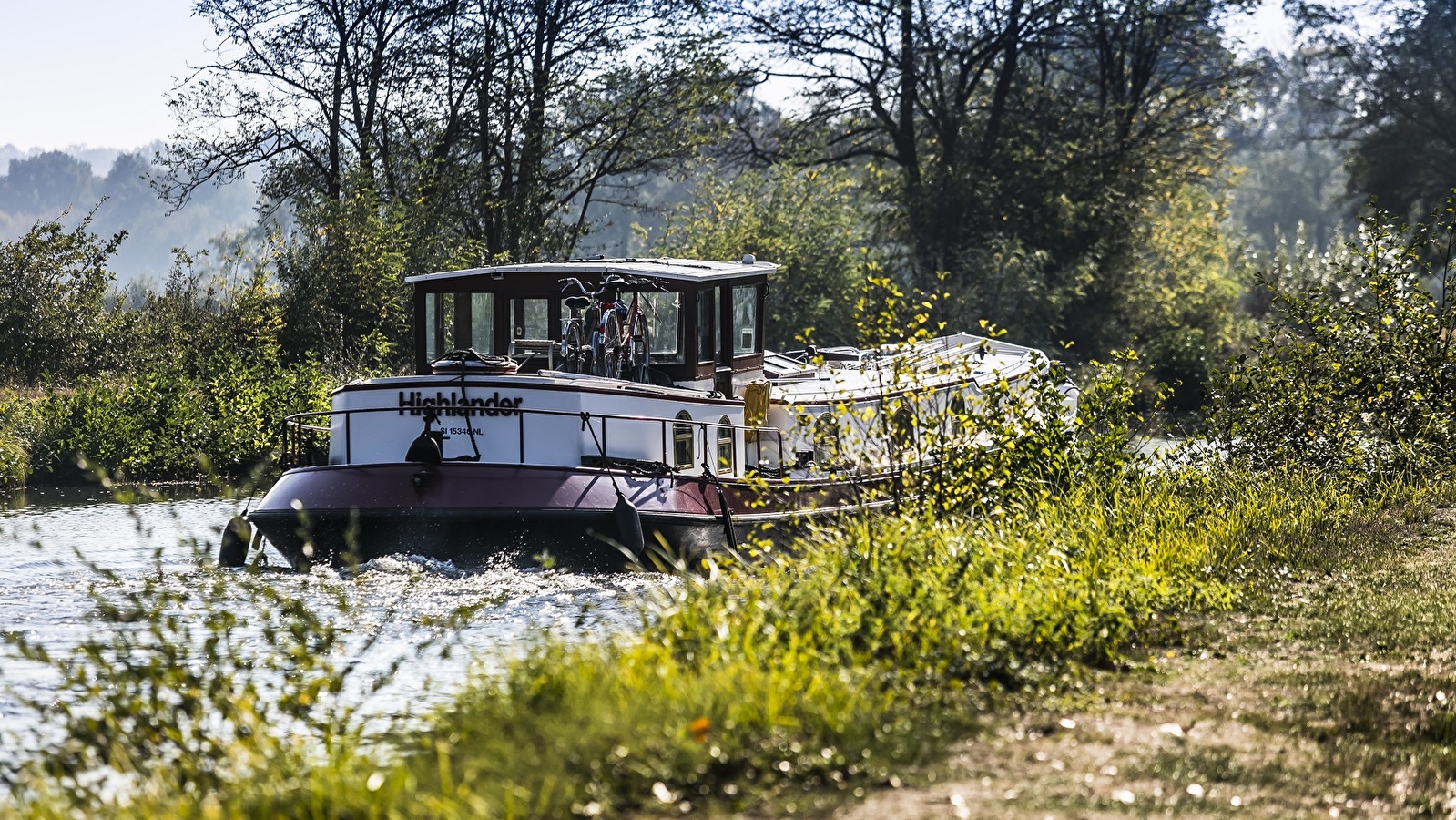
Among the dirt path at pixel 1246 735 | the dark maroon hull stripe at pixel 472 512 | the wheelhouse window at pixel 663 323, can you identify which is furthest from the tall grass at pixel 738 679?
the wheelhouse window at pixel 663 323

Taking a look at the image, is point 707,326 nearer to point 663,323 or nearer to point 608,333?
point 663,323

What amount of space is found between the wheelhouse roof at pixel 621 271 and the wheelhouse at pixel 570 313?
0.01 m

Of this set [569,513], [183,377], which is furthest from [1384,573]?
[183,377]

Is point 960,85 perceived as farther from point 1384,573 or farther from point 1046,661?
point 1046,661

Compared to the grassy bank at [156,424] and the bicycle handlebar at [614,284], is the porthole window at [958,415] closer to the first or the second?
the bicycle handlebar at [614,284]

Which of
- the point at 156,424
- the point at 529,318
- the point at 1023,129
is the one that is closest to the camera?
the point at 529,318

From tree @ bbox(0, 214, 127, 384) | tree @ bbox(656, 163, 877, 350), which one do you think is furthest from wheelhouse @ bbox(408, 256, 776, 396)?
tree @ bbox(656, 163, 877, 350)

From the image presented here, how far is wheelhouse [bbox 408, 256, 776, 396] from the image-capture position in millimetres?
15586

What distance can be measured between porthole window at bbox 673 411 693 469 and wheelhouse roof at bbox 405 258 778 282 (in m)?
1.54

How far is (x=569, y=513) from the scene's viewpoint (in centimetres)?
1298

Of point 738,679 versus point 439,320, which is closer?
point 738,679

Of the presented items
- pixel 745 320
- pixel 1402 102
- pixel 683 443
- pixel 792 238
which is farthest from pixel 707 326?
pixel 1402 102

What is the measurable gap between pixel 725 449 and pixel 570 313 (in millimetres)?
2056

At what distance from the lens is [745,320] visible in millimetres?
16625
